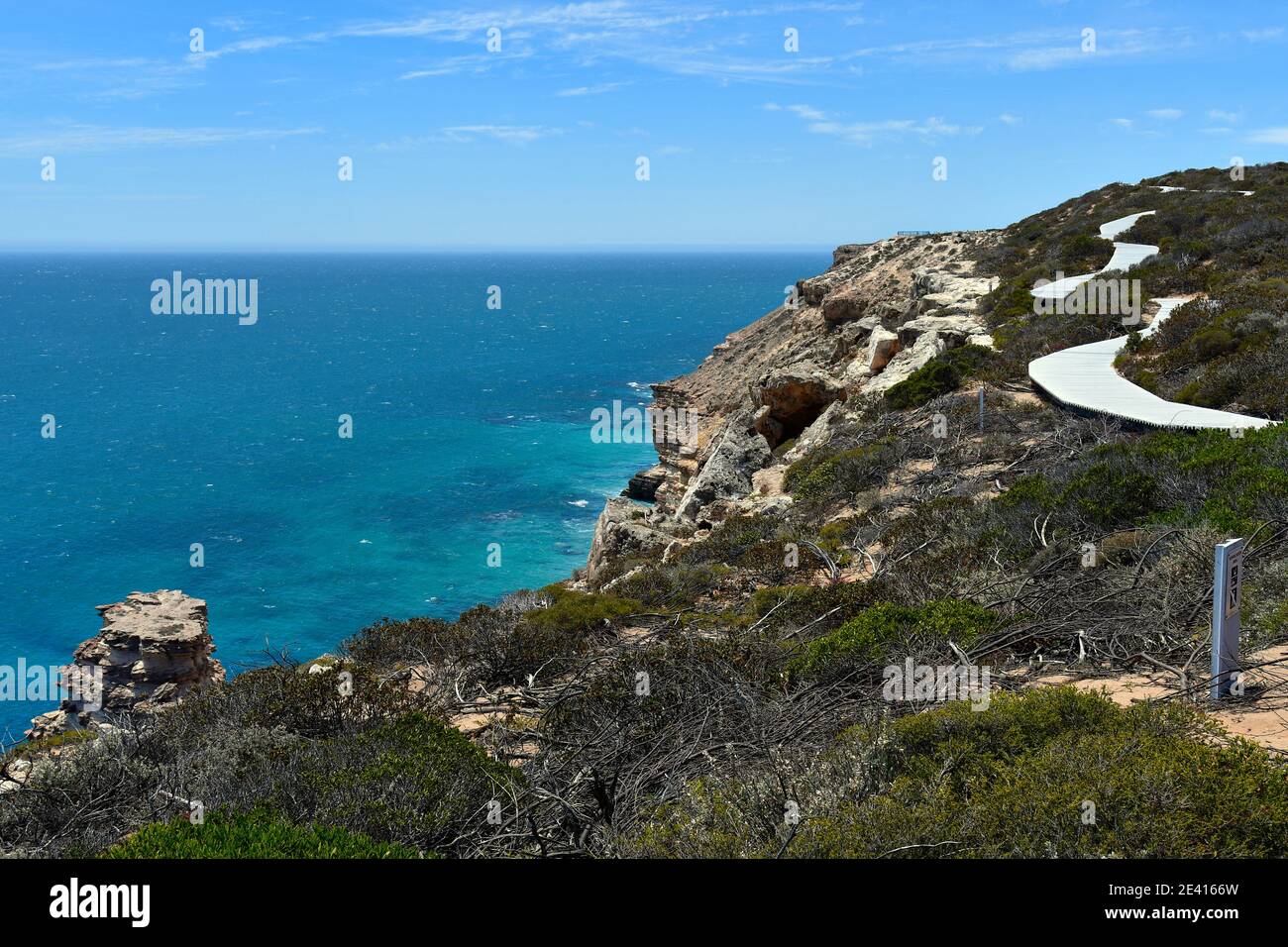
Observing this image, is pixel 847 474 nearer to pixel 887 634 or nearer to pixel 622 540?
pixel 622 540

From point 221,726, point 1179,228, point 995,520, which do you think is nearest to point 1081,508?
point 995,520

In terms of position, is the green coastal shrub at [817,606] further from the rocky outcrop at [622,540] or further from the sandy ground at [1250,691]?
the rocky outcrop at [622,540]

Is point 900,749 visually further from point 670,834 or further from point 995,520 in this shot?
point 995,520

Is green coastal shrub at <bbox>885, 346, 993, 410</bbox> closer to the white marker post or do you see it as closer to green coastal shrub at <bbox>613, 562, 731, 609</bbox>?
green coastal shrub at <bbox>613, 562, 731, 609</bbox>

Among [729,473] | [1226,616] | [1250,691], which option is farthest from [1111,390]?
[1226,616]

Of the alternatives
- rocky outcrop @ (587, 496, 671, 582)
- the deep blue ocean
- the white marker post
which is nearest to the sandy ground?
the white marker post
